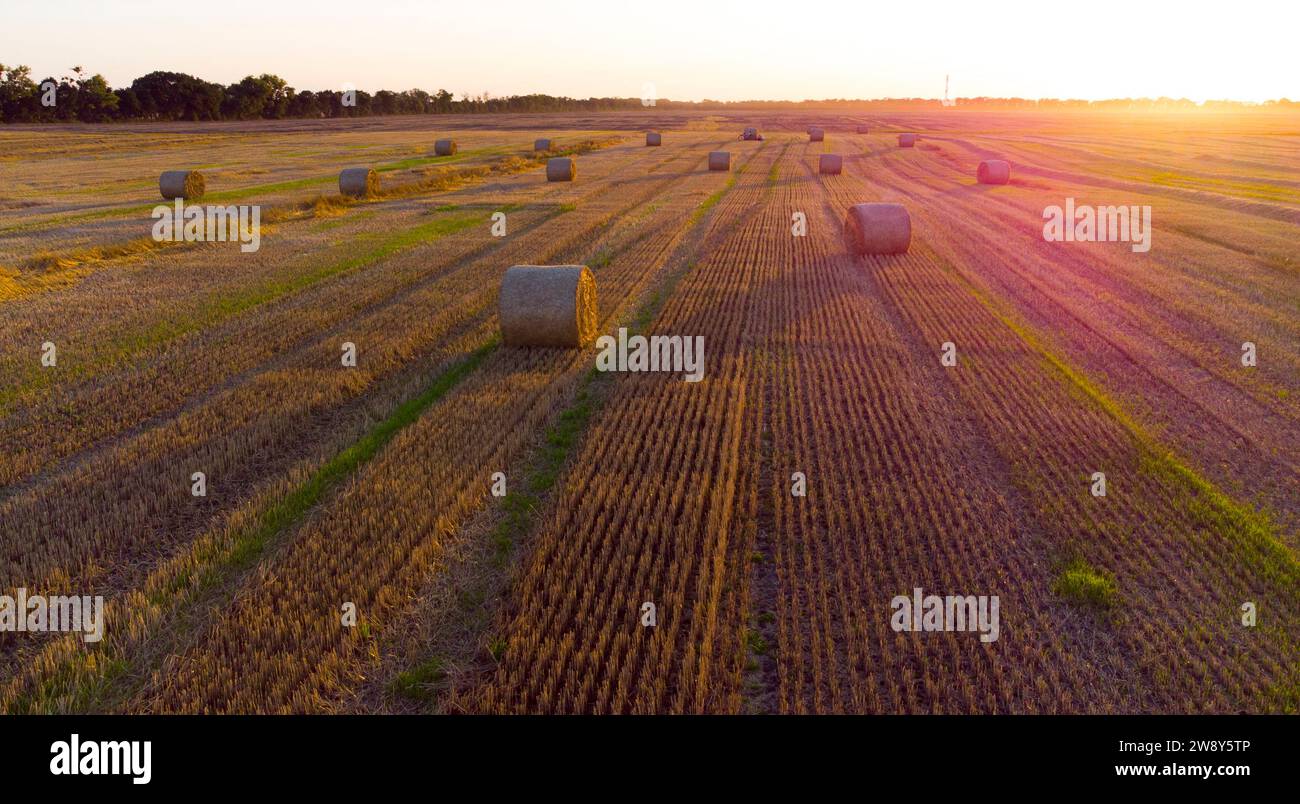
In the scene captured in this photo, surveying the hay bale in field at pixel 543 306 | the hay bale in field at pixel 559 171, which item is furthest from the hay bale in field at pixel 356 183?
the hay bale in field at pixel 543 306

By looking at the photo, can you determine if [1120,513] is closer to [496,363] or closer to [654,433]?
[654,433]

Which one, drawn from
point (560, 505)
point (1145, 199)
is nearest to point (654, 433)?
point (560, 505)

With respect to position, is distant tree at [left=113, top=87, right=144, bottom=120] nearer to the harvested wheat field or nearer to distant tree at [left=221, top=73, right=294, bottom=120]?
distant tree at [left=221, top=73, right=294, bottom=120]

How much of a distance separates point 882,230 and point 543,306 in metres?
10.8

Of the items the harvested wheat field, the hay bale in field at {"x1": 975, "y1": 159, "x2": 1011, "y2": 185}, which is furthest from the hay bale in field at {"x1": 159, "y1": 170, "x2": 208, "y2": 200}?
the hay bale in field at {"x1": 975, "y1": 159, "x2": 1011, "y2": 185}

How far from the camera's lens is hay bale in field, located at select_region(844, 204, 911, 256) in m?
20.3

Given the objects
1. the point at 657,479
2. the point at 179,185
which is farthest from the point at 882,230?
the point at 179,185

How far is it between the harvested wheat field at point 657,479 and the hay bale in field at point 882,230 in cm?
20

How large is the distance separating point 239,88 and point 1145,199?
4001 inches

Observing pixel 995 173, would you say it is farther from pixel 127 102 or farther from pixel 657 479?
pixel 127 102

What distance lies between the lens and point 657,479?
28.4 ft

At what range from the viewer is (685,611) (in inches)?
256

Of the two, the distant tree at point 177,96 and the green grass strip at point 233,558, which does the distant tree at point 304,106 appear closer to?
the distant tree at point 177,96

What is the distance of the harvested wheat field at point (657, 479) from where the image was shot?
5.78m
